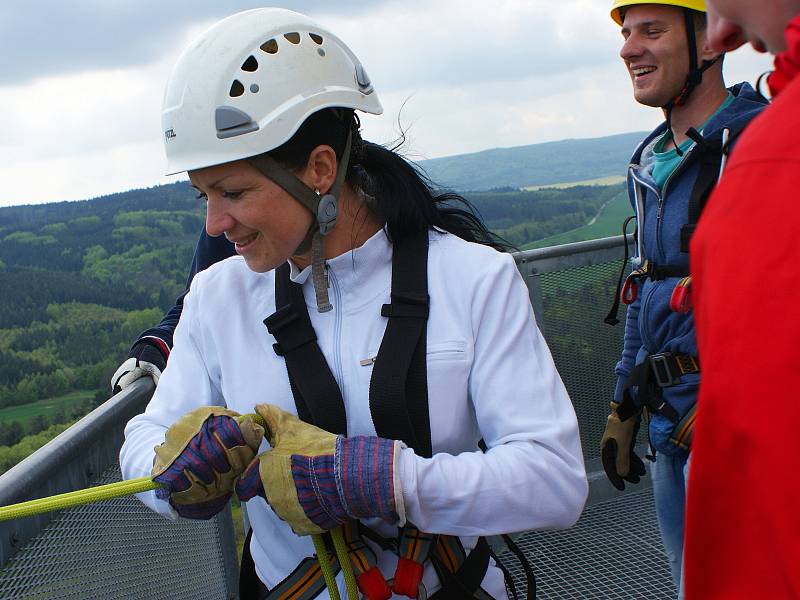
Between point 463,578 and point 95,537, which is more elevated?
point 95,537

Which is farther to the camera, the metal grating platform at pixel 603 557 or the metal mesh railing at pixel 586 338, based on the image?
the metal mesh railing at pixel 586 338

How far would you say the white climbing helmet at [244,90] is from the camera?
198cm

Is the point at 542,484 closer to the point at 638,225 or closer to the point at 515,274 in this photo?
the point at 515,274

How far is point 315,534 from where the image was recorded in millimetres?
1863

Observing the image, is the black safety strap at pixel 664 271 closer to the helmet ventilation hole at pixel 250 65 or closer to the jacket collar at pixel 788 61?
the helmet ventilation hole at pixel 250 65

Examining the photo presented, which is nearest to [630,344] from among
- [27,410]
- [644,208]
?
[644,208]

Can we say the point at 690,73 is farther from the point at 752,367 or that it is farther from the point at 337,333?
the point at 752,367

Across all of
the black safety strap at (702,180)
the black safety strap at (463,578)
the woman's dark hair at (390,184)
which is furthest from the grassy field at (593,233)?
the black safety strap at (463,578)

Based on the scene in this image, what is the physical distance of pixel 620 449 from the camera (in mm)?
3355

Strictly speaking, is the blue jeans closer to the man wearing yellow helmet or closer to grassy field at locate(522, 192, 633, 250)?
the man wearing yellow helmet

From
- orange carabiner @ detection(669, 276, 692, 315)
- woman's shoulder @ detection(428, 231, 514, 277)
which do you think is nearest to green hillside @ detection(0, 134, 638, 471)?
woman's shoulder @ detection(428, 231, 514, 277)

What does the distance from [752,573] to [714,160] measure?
7.04ft

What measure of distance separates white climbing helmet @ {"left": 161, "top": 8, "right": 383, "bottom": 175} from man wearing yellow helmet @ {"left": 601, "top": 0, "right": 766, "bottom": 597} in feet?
4.21

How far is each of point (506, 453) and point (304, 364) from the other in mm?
499
